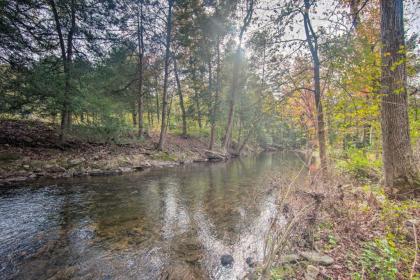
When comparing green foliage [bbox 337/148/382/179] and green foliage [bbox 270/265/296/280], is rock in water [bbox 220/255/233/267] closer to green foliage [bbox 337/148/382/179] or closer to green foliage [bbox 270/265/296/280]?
green foliage [bbox 270/265/296/280]

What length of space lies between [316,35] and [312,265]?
6.58m

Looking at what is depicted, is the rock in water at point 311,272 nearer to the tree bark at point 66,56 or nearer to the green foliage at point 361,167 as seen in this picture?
the green foliage at point 361,167

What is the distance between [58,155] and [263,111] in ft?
33.1

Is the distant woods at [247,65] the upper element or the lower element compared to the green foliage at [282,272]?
upper

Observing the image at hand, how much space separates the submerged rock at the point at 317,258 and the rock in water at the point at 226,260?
120 centimetres

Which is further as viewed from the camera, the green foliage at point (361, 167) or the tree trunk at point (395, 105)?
the green foliage at point (361, 167)

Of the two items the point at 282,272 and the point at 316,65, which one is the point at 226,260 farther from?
the point at 316,65

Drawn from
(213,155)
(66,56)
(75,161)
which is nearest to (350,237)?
(75,161)

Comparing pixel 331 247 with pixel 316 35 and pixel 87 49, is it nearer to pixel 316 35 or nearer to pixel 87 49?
pixel 316 35

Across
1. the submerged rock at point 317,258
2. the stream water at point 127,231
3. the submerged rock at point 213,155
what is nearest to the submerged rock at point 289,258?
the submerged rock at point 317,258

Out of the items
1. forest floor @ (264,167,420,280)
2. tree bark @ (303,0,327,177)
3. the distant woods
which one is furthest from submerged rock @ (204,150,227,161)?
forest floor @ (264,167,420,280)

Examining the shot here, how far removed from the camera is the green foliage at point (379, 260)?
2207 mm

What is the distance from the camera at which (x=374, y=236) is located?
305cm

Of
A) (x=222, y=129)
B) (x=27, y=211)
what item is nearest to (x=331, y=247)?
(x=27, y=211)
